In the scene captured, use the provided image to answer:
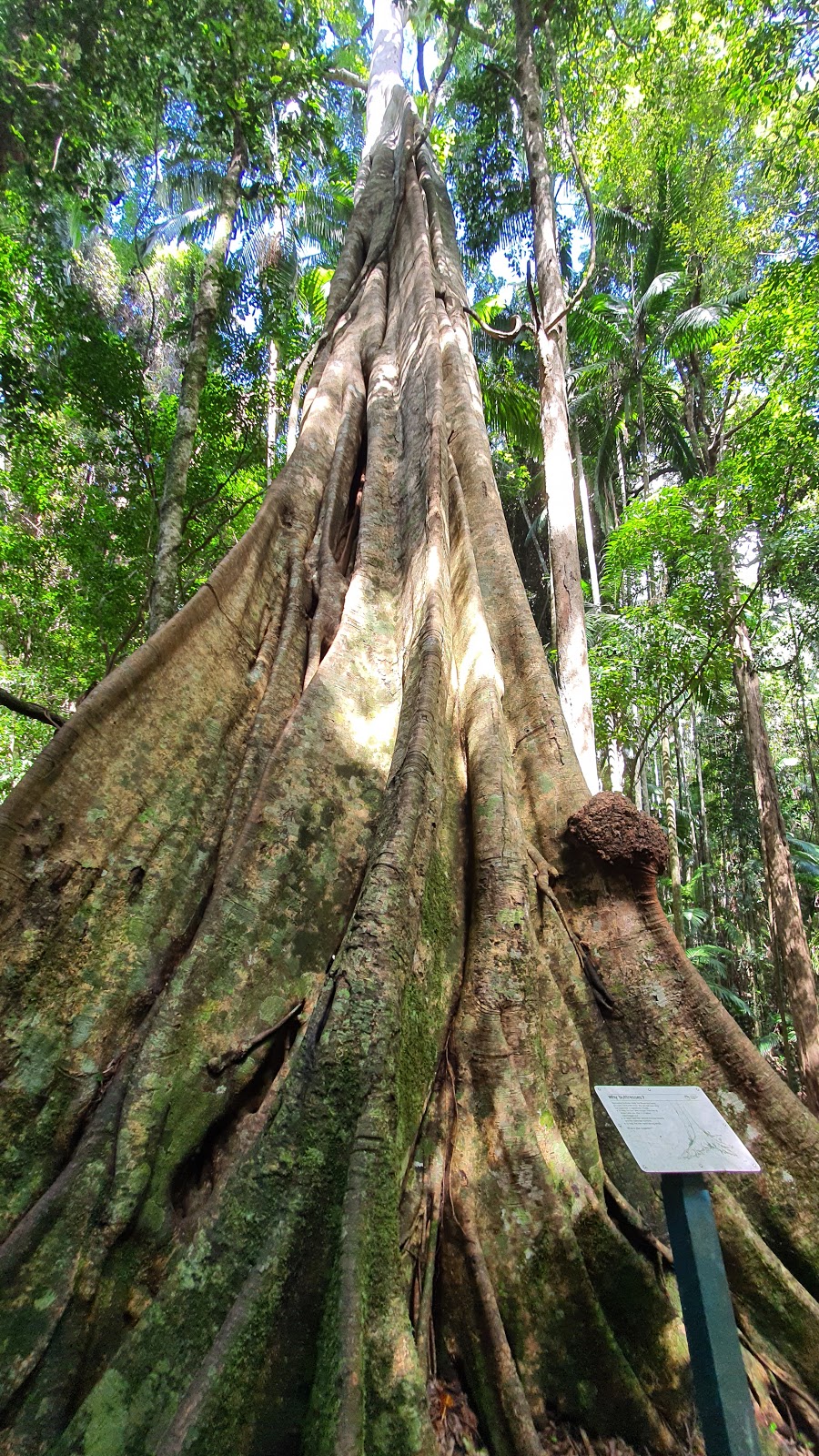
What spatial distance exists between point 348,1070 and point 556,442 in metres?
5.53

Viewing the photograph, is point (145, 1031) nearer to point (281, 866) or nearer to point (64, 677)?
point (281, 866)

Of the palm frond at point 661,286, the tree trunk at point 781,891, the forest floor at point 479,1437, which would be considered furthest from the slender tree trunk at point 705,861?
the forest floor at point 479,1437

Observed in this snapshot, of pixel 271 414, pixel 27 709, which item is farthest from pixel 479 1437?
pixel 271 414

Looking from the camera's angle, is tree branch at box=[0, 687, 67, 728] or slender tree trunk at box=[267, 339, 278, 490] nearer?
tree branch at box=[0, 687, 67, 728]

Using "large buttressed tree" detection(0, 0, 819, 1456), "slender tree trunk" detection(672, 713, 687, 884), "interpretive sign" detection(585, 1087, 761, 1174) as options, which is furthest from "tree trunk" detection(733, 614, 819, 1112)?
"slender tree trunk" detection(672, 713, 687, 884)

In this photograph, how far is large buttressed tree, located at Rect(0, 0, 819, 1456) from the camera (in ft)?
4.85

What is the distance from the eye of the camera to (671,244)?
1264cm

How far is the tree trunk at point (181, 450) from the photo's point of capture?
18.2ft

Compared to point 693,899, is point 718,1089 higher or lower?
lower

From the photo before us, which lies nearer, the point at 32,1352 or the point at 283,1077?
the point at 32,1352

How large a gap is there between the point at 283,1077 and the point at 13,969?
848mm

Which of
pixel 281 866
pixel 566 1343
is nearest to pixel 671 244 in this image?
pixel 281 866

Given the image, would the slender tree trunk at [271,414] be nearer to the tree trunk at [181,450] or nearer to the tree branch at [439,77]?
the tree trunk at [181,450]

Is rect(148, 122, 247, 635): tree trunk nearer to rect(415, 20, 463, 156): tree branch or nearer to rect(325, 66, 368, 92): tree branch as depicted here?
rect(415, 20, 463, 156): tree branch
